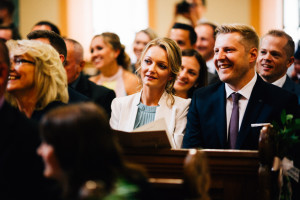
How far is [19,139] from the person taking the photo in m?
2.53

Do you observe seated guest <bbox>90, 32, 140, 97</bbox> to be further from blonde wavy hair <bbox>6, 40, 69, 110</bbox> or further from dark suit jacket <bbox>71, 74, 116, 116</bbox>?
blonde wavy hair <bbox>6, 40, 69, 110</bbox>

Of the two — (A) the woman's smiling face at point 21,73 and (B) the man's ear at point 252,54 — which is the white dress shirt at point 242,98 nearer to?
(B) the man's ear at point 252,54

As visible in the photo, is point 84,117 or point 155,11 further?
point 155,11

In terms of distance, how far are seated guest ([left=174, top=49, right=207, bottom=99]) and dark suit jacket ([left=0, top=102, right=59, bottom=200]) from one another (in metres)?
2.56

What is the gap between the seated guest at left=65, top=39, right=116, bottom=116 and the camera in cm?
479

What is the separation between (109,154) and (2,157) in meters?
0.73

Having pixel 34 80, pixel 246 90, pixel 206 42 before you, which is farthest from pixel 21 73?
pixel 206 42

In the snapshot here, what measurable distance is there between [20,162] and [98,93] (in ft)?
7.74

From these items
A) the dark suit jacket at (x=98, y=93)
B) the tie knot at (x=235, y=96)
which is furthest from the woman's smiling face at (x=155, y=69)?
the dark suit jacket at (x=98, y=93)

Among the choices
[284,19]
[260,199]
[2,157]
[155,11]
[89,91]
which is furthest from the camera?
[155,11]

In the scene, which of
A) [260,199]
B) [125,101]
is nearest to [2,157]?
[260,199]

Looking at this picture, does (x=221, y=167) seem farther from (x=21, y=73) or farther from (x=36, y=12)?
(x=36, y=12)

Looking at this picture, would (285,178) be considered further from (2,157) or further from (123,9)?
(123,9)

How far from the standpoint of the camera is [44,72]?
337 centimetres
